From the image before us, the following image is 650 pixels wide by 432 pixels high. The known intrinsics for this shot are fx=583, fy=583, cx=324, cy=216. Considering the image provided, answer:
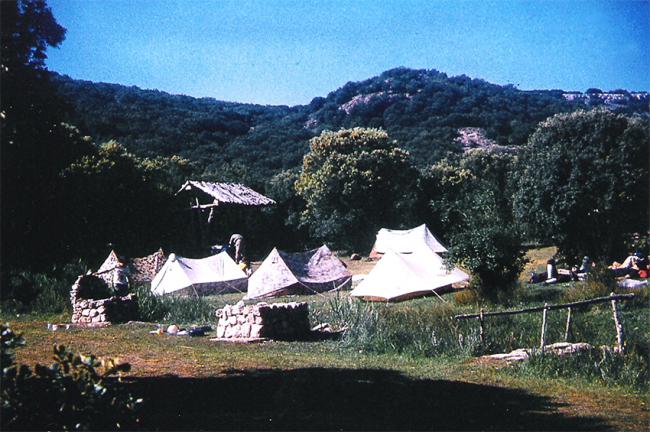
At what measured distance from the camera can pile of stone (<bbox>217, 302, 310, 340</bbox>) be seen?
11539 millimetres

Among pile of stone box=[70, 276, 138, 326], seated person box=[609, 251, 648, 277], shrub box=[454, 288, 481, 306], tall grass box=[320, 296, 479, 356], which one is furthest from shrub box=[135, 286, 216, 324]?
seated person box=[609, 251, 648, 277]

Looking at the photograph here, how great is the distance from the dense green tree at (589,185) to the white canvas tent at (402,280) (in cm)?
550

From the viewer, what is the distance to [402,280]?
18250 millimetres

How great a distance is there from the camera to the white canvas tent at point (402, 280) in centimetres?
1794

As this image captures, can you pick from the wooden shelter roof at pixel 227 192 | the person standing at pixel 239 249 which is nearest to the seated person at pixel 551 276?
the person standing at pixel 239 249

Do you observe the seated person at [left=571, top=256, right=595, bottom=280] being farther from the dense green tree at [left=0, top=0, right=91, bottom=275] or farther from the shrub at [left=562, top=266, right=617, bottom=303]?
the dense green tree at [left=0, top=0, right=91, bottom=275]

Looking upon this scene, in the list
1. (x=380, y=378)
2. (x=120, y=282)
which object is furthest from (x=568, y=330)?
(x=120, y=282)

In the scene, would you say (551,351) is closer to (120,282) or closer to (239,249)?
(120,282)

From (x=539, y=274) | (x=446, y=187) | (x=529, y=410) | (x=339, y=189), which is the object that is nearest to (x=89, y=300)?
(x=529, y=410)

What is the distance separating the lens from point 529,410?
6.47 meters

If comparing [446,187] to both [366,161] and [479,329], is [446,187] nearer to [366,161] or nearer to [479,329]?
[366,161]

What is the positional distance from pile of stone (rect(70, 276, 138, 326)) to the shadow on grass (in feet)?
21.1

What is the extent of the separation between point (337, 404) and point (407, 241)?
2490cm

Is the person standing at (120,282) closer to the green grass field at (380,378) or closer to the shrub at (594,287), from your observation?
the green grass field at (380,378)
